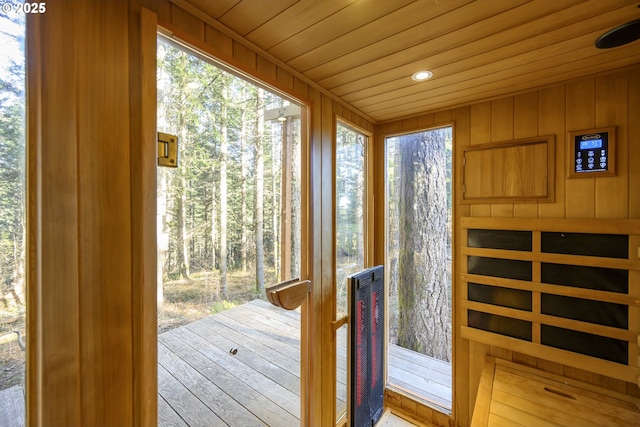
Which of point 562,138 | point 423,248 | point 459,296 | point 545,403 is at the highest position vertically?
point 562,138

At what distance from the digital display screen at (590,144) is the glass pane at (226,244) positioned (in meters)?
1.71

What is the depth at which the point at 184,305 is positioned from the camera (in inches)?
43.8

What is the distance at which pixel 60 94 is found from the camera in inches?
28.4

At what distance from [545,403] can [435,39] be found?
77.0 inches

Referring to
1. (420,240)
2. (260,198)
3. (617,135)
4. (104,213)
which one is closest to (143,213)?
(104,213)

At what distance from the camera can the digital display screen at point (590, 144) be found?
4.96 feet

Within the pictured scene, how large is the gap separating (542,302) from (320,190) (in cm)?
157

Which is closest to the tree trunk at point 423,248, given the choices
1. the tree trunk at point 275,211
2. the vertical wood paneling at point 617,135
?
the vertical wood paneling at point 617,135

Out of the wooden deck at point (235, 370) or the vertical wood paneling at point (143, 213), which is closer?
the vertical wood paneling at point (143, 213)

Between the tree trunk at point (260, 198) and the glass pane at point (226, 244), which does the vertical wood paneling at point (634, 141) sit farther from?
the tree trunk at point (260, 198)

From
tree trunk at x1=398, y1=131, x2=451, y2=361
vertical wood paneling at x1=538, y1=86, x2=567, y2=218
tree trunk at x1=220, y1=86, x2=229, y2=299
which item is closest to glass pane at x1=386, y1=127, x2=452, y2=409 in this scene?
tree trunk at x1=398, y1=131, x2=451, y2=361

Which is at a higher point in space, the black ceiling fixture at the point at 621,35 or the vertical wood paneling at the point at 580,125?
the black ceiling fixture at the point at 621,35

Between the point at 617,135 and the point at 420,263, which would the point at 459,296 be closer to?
the point at 420,263

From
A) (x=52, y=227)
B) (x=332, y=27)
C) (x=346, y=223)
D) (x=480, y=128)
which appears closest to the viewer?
(x=52, y=227)
